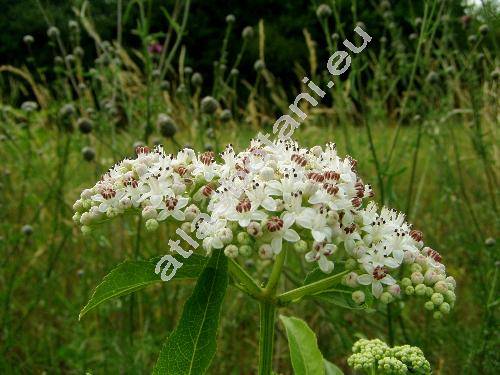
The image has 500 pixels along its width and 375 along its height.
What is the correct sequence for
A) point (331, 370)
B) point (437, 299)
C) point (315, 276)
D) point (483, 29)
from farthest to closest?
point (483, 29) → point (331, 370) → point (315, 276) → point (437, 299)

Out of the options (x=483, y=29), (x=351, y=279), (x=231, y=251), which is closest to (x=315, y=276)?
(x=351, y=279)

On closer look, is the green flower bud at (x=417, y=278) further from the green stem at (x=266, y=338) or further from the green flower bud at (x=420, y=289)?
the green stem at (x=266, y=338)

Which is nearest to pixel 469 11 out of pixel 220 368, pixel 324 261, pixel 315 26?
pixel 220 368

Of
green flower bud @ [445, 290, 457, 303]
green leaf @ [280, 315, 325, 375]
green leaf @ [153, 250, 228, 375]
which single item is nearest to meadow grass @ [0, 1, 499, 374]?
green flower bud @ [445, 290, 457, 303]

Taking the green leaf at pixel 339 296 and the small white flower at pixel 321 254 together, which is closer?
the small white flower at pixel 321 254

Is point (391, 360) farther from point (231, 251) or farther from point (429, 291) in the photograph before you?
point (231, 251)

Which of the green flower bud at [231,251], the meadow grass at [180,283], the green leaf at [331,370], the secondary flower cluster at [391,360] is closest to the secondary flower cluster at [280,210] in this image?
the green flower bud at [231,251]
